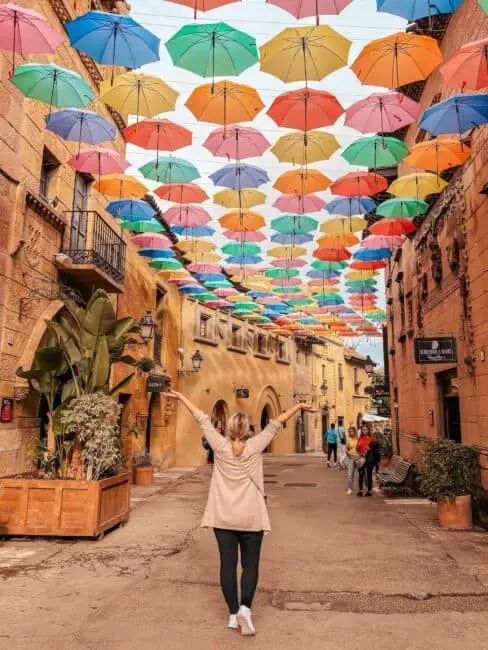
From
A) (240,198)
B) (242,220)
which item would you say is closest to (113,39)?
(240,198)

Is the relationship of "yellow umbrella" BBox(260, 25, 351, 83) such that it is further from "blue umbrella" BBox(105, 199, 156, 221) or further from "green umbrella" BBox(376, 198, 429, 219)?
"blue umbrella" BBox(105, 199, 156, 221)

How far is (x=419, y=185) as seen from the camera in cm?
1086

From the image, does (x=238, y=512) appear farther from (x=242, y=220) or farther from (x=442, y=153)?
(x=242, y=220)

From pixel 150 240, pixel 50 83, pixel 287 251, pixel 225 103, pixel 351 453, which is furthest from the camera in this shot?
pixel 287 251

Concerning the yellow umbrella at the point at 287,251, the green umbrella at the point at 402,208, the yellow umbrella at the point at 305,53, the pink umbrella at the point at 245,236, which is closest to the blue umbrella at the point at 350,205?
the green umbrella at the point at 402,208

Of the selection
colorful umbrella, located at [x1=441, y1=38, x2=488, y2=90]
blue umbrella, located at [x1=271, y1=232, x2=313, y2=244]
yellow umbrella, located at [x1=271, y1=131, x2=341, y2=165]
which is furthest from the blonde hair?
blue umbrella, located at [x1=271, y1=232, x2=313, y2=244]

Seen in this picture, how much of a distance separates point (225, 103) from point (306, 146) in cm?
195

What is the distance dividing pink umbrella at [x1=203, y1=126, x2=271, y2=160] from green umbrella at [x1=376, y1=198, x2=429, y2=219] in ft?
10.3

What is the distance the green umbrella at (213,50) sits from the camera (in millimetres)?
7848

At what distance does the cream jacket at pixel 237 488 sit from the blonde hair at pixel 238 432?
4cm

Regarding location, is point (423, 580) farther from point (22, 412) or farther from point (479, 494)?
point (22, 412)

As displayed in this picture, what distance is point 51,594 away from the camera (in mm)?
5375

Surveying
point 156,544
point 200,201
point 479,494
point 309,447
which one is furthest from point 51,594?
point 309,447

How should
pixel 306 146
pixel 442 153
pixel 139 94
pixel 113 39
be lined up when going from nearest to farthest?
pixel 113 39 < pixel 139 94 < pixel 442 153 < pixel 306 146
